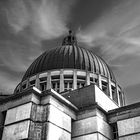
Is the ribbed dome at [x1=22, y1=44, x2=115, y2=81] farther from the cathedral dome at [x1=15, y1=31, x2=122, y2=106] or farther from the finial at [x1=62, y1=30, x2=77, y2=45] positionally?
the finial at [x1=62, y1=30, x2=77, y2=45]

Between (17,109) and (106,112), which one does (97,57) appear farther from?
(17,109)

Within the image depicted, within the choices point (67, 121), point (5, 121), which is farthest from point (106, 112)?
point (5, 121)

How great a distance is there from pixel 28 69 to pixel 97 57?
11.9 m

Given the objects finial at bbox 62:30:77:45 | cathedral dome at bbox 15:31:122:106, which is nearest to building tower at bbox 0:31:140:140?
cathedral dome at bbox 15:31:122:106

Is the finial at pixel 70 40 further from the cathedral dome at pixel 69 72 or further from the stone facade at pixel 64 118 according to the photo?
the stone facade at pixel 64 118

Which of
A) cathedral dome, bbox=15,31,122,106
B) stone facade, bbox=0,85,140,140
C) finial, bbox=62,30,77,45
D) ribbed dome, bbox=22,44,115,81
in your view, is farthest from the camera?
finial, bbox=62,30,77,45

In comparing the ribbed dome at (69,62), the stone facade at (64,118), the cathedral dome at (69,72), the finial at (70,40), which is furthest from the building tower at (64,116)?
the finial at (70,40)

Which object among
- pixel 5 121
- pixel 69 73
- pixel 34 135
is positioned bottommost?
pixel 34 135

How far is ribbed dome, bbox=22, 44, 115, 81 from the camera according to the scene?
36.1m

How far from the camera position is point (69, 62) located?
36.1 meters

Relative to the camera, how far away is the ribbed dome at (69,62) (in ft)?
118

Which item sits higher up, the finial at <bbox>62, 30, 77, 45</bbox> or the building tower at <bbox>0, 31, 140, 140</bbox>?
the finial at <bbox>62, 30, 77, 45</bbox>

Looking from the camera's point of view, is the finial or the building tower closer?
the building tower

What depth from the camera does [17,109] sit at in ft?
54.5
